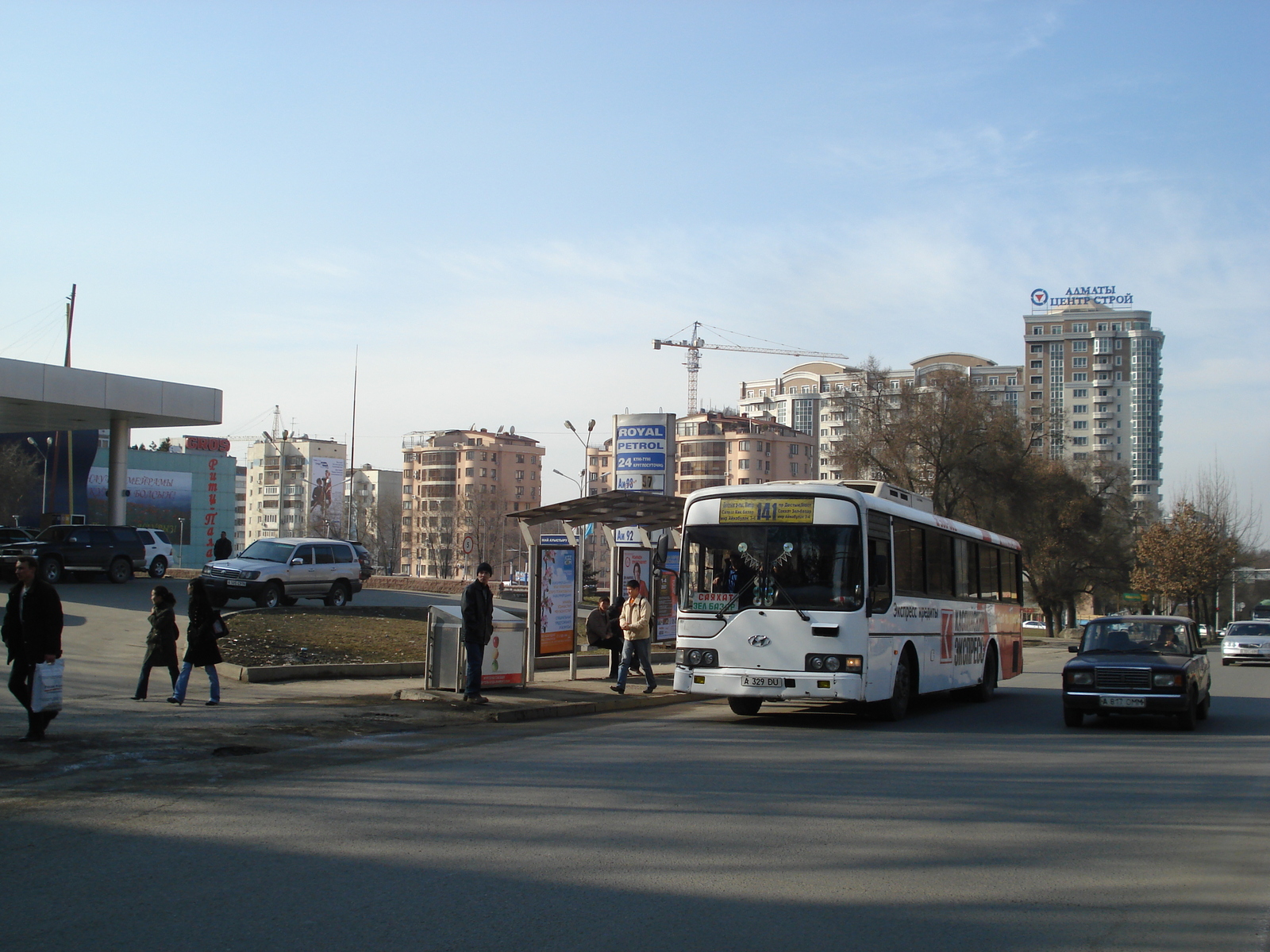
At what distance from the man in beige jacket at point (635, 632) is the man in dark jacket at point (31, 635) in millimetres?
8711

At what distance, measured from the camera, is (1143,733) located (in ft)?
49.0

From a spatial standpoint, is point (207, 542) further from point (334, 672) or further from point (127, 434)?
point (334, 672)

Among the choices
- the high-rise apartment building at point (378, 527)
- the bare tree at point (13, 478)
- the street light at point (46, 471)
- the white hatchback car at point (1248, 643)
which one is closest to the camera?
the white hatchback car at point (1248, 643)

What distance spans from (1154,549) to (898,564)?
63.2 m

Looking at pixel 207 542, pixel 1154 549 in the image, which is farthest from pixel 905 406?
pixel 207 542

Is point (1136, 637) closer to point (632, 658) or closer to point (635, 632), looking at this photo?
point (635, 632)

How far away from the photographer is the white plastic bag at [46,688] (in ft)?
34.5

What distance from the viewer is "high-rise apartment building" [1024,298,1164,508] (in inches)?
6083

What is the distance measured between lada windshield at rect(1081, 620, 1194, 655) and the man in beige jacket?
663 centimetres

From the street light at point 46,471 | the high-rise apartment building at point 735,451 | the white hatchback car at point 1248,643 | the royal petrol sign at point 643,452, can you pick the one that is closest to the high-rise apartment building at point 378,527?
the high-rise apartment building at point 735,451

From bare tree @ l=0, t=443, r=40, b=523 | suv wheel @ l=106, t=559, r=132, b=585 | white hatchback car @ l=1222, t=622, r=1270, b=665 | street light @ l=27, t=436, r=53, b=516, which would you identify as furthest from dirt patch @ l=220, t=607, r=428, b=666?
street light @ l=27, t=436, r=53, b=516

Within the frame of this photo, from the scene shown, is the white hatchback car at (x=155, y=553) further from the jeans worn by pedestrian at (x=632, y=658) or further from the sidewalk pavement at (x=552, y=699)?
the jeans worn by pedestrian at (x=632, y=658)

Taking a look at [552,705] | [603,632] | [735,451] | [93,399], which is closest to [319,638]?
[603,632]

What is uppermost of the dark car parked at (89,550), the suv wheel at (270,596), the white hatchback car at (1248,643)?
the dark car parked at (89,550)
